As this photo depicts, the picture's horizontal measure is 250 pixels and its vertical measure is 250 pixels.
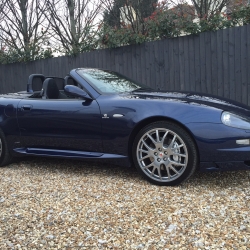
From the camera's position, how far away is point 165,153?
132 inches

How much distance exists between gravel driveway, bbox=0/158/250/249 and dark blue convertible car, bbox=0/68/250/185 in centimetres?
26

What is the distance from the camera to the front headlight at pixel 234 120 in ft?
10.3

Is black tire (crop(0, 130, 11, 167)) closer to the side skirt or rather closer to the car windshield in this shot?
the side skirt

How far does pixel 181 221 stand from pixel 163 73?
510 centimetres

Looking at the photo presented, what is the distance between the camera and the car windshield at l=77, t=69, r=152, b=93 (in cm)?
404

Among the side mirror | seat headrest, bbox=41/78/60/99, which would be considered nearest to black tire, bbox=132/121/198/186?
the side mirror

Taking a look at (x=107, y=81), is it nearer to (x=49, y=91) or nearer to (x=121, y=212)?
(x=49, y=91)

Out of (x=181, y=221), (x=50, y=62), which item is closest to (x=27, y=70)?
(x=50, y=62)

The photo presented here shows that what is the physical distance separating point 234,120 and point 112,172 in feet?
5.38

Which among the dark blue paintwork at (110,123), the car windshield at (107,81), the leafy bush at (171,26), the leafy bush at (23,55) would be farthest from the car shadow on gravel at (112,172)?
the leafy bush at (23,55)

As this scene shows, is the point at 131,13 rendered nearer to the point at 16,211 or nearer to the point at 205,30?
the point at 205,30

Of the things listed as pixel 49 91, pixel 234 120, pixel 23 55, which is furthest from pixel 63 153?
pixel 23 55

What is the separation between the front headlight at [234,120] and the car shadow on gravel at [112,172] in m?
0.65

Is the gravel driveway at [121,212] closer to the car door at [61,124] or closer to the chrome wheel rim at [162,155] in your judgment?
the chrome wheel rim at [162,155]
